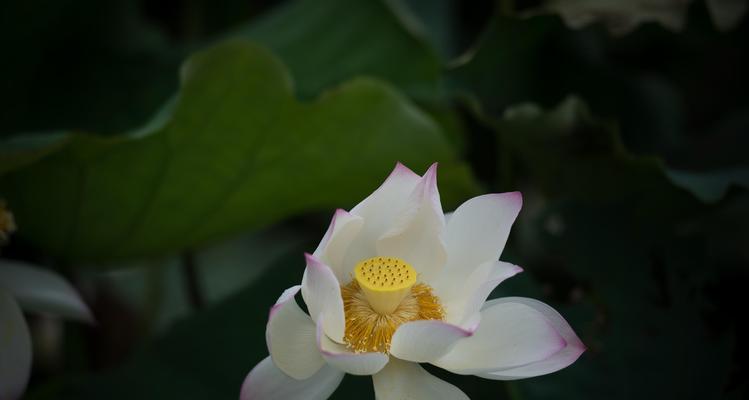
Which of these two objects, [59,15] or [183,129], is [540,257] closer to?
[183,129]

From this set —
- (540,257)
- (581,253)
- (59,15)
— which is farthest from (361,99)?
(59,15)

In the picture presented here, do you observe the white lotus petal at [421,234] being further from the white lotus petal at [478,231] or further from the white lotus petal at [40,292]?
the white lotus petal at [40,292]

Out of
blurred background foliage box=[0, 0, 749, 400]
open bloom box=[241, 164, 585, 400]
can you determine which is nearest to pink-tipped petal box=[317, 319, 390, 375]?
open bloom box=[241, 164, 585, 400]

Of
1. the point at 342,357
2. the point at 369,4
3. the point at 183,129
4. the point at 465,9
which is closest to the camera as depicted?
the point at 342,357

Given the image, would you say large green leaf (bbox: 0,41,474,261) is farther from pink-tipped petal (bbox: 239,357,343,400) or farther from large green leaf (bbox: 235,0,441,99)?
pink-tipped petal (bbox: 239,357,343,400)

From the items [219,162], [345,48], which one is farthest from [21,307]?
[345,48]

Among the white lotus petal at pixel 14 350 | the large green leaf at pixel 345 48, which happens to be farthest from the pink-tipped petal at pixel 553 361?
the large green leaf at pixel 345 48
